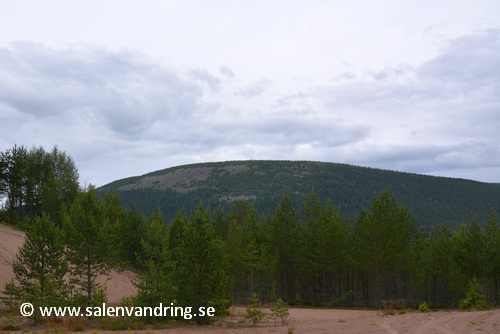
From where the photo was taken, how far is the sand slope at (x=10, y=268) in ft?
155

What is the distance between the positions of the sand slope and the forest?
2.79 m

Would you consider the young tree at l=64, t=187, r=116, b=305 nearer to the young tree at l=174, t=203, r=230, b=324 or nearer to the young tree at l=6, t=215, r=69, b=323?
the young tree at l=6, t=215, r=69, b=323

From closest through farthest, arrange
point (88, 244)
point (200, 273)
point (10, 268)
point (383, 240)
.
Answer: point (200, 273) → point (88, 244) → point (10, 268) → point (383, 240)

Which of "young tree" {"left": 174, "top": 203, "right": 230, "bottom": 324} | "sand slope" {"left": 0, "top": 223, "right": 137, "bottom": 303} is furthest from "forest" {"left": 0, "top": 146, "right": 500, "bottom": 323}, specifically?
"sand slope" {"left": 0, "top": 223, "right": 137, "bottom": 303}

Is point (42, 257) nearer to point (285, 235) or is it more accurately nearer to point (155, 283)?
point (155, 283)

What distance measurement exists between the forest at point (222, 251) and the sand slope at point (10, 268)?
2792 mm

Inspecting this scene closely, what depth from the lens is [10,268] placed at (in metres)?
47.5

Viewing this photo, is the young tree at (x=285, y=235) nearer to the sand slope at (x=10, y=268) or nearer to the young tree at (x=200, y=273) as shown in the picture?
the sand slope at (x=10, y=268)

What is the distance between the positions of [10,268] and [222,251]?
24382 mm

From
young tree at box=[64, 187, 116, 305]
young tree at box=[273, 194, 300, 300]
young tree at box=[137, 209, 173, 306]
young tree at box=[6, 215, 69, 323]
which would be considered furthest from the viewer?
young tree at box=[273, 194, 300, 300]

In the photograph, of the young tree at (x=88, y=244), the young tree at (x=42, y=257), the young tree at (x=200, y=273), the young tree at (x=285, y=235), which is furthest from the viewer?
the young tree at (x=285, y=235)

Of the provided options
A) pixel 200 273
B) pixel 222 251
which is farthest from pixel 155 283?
pixel 222 251

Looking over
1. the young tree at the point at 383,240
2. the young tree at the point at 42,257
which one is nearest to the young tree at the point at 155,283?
the young tree at the point at 42,257

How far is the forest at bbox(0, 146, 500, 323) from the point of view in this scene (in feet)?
105
